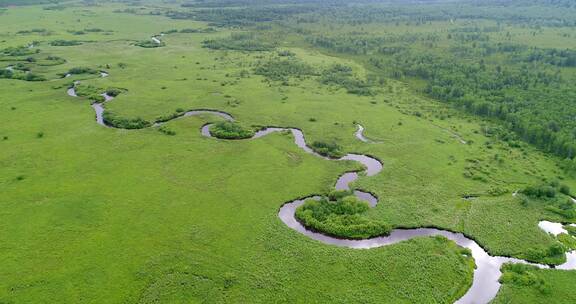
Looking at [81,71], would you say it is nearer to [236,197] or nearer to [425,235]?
[236,197]

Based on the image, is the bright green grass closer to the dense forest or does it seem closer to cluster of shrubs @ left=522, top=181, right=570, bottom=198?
cluster of shrubs @ left=522, top=181, right=570, bottom=198

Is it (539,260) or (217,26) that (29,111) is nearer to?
(539,260)

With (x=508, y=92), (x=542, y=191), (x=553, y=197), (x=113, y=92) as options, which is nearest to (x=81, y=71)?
(x=113, y=92)

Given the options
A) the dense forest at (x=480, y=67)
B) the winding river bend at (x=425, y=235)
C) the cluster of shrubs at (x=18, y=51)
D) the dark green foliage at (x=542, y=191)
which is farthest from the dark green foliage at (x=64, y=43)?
the dark green foliage at (x=542, y=191)

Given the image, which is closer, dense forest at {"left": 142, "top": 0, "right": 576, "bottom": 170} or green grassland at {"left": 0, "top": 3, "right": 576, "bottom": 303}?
green grassland at {"left": 0, "top": 3, "right": 576, "bottom": 303}

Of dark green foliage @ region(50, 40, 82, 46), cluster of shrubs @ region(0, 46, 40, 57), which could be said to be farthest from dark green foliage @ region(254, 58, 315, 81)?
cluster of shrubs @ region(0, 46, 40, 57)

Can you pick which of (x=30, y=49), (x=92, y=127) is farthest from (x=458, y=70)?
(x=30, y=49)

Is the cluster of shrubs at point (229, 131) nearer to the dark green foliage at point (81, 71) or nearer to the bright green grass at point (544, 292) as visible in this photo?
the bright green grass at point (544, 292)
